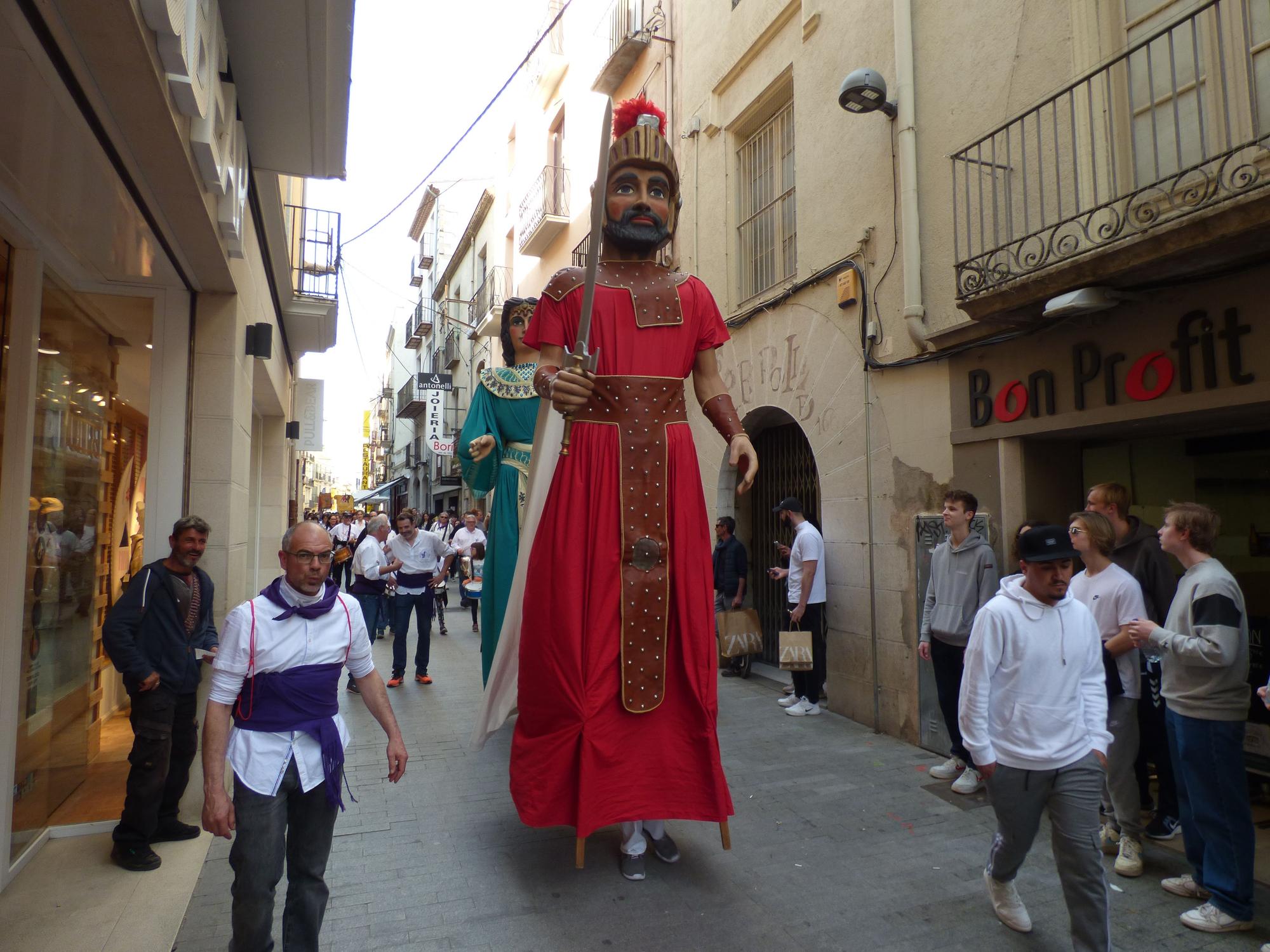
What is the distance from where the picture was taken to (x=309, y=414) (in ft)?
40.3

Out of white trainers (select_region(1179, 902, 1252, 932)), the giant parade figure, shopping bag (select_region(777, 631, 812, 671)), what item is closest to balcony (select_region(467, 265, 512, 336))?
shopping bag (select_region(777, 631, 812, 671))

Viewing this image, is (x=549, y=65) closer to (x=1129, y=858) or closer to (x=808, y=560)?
(x=808, y=560)

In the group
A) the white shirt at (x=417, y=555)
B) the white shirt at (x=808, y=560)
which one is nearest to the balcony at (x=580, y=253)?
the white shirt at (x=417, y=555)

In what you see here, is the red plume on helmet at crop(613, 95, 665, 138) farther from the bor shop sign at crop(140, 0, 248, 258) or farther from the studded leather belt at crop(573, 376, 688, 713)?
the bor shop sign at crop(140, 0, 248, 258)

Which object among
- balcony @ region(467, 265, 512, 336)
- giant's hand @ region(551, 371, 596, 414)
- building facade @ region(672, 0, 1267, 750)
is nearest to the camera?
giant's hand @ region(551, 371, 596, 414)

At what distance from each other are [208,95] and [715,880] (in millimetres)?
3569

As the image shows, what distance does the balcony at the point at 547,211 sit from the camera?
49.4ft

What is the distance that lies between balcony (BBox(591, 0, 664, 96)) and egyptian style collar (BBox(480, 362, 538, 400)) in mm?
7372

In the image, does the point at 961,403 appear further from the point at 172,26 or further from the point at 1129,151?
the point at 172,26

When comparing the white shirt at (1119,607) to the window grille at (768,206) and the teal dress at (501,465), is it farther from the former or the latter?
the window grille at (768,206)

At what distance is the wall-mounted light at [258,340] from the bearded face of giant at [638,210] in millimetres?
2556

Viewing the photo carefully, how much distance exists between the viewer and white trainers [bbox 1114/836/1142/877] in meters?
3.37

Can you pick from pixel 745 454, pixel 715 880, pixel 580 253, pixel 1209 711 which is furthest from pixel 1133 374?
pixel 580 253

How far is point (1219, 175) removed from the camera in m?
3.28
